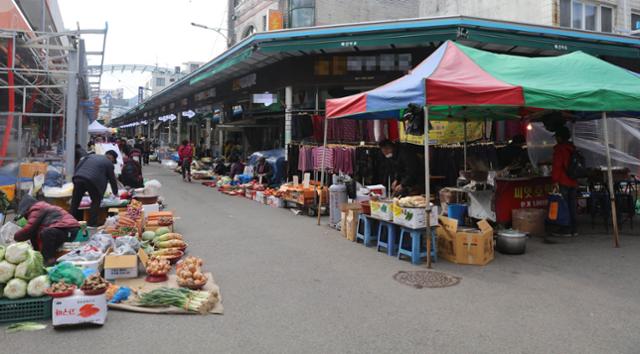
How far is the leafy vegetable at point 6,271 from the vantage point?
482cm

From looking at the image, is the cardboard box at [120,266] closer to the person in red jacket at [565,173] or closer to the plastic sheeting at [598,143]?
the person in red jacket at [565,173]

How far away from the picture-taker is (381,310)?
5.24 m

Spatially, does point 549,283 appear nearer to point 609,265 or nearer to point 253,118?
point 609,265

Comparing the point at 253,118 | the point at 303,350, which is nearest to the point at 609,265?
the point at 303,350

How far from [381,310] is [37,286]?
372 centimetres

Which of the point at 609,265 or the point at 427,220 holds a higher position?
the point at 427,220

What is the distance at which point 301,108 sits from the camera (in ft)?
56.1

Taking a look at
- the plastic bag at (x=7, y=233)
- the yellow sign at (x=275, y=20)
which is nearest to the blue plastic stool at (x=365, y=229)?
the plastic bag at (x=7, y=233)

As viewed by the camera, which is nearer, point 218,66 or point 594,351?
point 594,351

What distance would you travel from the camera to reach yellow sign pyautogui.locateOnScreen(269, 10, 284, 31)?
25484mm

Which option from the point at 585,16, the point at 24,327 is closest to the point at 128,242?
the point at 24,327

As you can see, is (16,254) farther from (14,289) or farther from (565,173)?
(565,173)

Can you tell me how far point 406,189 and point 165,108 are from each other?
3505 cm

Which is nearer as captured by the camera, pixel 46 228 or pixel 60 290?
pixel 60 290
